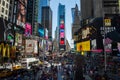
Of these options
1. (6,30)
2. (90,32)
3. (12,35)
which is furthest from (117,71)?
(90,32)

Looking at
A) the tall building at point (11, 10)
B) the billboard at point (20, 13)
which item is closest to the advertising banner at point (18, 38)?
the billboard at point (20, 13)

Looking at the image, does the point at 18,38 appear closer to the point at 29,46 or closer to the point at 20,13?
the point at 20,13

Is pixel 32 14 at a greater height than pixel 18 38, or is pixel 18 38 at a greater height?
pixel 32 14

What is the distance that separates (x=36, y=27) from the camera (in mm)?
179375

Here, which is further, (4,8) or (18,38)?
(18,38)

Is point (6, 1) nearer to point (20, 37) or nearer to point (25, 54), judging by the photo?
point (20, 37)

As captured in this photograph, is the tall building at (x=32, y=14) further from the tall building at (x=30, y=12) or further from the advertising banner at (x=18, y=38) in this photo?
the advertising banner at (x=18, y=38)

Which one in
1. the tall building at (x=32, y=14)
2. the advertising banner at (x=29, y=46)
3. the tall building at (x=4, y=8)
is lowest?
the advertising banner at (x=29, y=46)

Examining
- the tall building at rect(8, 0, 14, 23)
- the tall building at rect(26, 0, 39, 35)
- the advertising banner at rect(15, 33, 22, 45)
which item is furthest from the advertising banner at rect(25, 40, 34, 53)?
the tall building at rect(26, 0, 39, 35)

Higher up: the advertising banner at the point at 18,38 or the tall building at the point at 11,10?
the tall building at the point at 11,10

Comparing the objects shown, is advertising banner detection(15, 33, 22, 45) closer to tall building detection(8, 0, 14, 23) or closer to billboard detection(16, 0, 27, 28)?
billboard detection(16, 0, 27, 28)

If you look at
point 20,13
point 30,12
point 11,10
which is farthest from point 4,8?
point 30,12

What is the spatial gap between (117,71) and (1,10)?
61.3 metres

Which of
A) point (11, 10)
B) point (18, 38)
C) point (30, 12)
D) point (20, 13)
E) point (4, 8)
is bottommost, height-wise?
point (18, 38)
